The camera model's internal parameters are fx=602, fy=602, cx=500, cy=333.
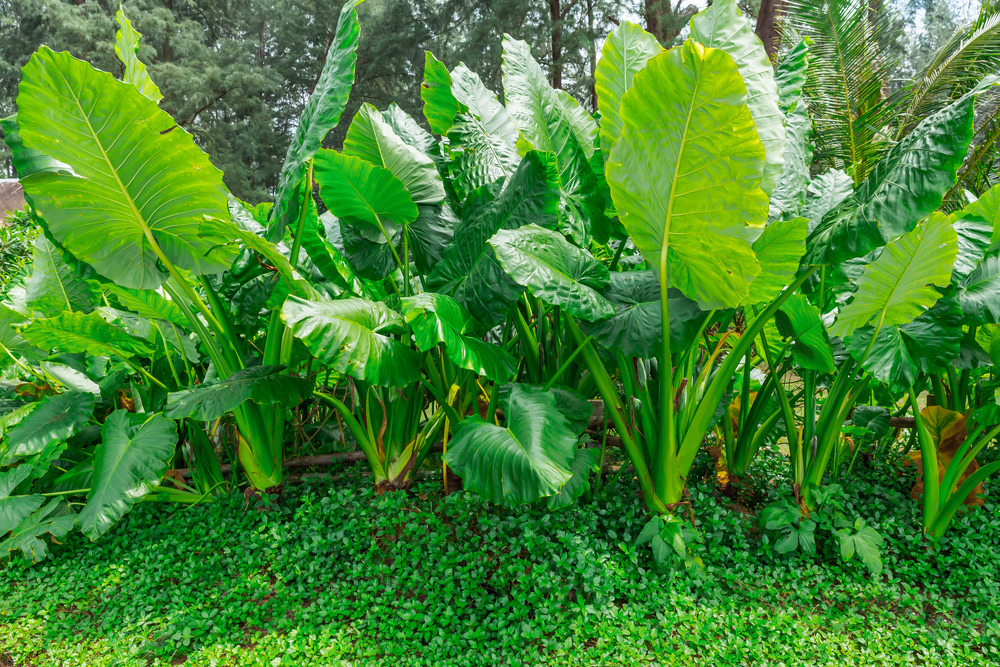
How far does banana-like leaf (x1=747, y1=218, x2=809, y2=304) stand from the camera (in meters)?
1.79

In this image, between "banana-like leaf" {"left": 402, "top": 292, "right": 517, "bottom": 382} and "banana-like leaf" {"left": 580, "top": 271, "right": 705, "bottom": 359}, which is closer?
"banana-like leaf" {"left": 402, "top": 292, "right": 517, "bottom": 382}

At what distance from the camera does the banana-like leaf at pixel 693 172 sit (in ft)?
4.78

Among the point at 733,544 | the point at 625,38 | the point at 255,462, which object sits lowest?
the point at 733,544

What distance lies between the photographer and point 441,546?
2.04 meters

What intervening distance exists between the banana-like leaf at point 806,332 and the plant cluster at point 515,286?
1cm

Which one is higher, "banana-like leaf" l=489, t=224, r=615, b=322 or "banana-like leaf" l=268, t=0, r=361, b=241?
"banana-like leaf" l=268, t=0, r=361, b=241

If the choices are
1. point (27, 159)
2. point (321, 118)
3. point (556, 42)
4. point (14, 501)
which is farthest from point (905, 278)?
point (556, 42)

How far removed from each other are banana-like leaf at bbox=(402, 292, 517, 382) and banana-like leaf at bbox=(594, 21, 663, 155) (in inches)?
30.4

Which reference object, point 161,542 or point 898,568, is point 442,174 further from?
point 898,568

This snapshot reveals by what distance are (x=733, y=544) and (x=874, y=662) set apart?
0.51m

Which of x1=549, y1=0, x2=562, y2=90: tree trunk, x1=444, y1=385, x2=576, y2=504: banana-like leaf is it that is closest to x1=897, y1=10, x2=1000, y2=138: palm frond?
x1=444, y1=385, x2=576, y2=504: banana-like leaf

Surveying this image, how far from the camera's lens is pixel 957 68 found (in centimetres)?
431

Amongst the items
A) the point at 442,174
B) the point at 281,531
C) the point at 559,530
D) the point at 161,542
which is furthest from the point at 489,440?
the point at 161,542

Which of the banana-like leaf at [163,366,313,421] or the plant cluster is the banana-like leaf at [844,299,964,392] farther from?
the banana-like leaf at [163,366,313,421]
